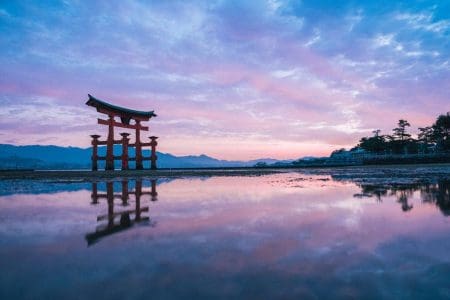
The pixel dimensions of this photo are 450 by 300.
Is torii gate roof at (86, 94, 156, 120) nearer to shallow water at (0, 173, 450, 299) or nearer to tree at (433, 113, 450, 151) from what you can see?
shallow water at (0, 173, 450, 299)

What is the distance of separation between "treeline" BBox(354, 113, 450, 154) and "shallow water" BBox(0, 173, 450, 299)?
50503mm

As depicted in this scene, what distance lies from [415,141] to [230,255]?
61.7m

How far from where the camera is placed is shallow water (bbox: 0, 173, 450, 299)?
2.01 m

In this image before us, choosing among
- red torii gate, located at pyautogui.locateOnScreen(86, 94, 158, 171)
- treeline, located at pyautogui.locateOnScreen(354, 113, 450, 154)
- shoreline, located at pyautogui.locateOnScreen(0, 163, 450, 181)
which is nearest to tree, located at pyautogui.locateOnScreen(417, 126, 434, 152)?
treeline, located at pyautogui.locateOnScreen(354, 113, 450, 154)

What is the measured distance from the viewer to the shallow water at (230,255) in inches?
79.0

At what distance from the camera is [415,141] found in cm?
5212

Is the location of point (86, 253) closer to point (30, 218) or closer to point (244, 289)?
point (244, 289)

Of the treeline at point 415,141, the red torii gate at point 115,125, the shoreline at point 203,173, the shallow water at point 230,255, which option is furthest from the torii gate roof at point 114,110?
the treeline at point 415,141

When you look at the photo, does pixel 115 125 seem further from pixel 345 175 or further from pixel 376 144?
pixel 376 144

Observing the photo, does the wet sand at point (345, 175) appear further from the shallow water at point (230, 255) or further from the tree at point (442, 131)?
the tree at point (442, 131)

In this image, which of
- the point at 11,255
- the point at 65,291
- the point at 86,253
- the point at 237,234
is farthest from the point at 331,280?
the point at 11,255

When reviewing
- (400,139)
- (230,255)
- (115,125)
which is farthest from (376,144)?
(230,255)

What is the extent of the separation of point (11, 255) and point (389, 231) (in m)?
4.65

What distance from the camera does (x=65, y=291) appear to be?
78.8 inches
